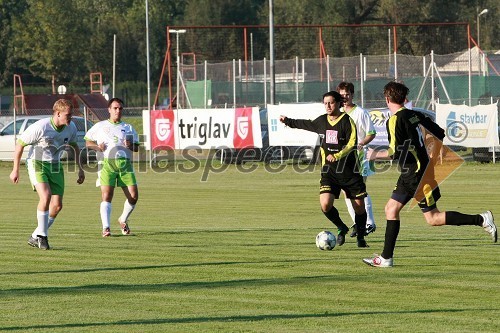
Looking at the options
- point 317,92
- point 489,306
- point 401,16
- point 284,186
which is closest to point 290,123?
point 489,306

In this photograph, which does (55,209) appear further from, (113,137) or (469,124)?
(469,124)

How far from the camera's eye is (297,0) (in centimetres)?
8894

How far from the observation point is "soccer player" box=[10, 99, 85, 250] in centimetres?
1411

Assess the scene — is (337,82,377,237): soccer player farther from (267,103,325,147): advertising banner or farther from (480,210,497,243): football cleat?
(267,103,325,147): advertising banner

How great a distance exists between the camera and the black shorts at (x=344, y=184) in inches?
535

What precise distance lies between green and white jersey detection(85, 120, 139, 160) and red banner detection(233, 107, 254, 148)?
17060mm

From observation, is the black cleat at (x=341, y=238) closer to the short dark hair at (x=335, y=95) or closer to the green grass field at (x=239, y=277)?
the green grass field at (x=239, y=277)

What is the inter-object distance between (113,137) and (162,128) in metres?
19.2

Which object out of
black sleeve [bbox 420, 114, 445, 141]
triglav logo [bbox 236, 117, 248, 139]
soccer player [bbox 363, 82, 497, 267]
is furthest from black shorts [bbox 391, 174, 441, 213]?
triglav logo [bbox 236, 117, 248, 139]

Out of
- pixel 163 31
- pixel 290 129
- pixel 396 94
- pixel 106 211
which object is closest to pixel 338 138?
pixel 396 94

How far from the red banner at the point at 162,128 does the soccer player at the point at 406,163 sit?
23383 mm

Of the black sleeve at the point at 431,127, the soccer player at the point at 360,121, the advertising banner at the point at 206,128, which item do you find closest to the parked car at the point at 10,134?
the advertising banner at the point at 206,128

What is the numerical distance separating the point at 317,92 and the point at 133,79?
57694 millimetres

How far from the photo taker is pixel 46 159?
14.3m
